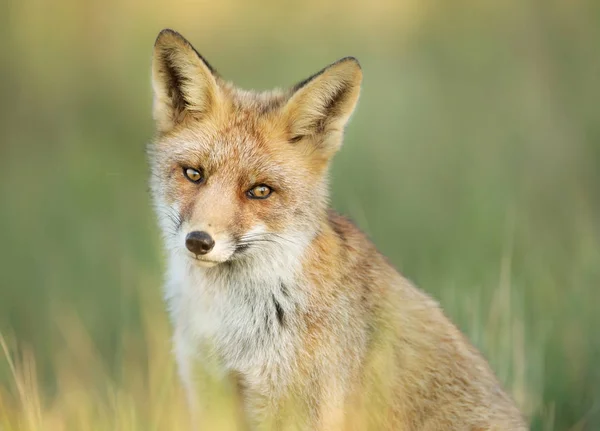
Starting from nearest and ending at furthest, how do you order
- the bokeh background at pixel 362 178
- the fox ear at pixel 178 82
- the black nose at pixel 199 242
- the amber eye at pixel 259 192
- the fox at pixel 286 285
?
the black nose at pixel 199 242, the fox at pixel 286 285, the amber eye at pixel 259 192, the fox ear at pixel 178 82, the bokeh background at pixel 362 178

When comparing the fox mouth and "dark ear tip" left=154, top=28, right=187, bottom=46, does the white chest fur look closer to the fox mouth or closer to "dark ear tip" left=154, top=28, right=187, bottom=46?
the fox mouth

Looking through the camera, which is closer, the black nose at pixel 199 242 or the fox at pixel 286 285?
the black nose at pixel 199 242

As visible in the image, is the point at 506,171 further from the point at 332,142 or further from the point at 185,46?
the point at 185,46

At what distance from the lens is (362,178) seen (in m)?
8.59

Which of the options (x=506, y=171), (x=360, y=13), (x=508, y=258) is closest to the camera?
(x=508, y=258)

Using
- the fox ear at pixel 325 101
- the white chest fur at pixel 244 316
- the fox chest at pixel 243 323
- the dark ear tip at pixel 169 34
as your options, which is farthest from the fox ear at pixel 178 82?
the fox chest at pixel 243 323

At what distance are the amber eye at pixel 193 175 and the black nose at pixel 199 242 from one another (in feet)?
1.44

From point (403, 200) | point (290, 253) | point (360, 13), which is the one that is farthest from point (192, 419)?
point (360, 13)

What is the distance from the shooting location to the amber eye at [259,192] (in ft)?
13.7

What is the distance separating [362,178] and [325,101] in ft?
13.9

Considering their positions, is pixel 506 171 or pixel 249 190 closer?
pixel 249 190

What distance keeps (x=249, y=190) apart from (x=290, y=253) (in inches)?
14.8

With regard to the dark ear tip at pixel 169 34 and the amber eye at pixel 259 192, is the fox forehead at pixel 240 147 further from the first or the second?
the dark ear tip at pixel 169 34

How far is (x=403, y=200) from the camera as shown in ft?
27.5
